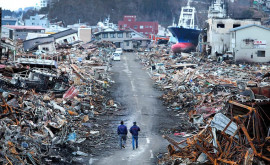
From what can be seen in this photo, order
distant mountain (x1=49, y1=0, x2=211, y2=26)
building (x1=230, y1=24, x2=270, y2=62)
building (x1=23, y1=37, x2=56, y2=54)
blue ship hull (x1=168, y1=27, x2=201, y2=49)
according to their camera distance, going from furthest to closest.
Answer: distant mountain (x1=49, y1=0, x2=211, y2=26)
blue ship hull (x1=168, y1=27, x2=201, y2=49)
building (x1=23, y1=37, x2=56, y2=54)
building (x1=230, y1=24, x2=270, y2=62)

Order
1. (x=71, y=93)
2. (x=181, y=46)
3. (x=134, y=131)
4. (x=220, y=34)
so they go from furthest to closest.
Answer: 1. (x=181, y=46)
2. (x=220, y=34)
3. (x=71, y=93)
4. (x=134, y=131)

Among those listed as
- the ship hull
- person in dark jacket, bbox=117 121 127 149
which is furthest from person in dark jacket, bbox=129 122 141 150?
the ship hull

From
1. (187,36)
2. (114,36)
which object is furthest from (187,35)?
(114,36)

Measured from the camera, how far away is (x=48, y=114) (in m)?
17.4

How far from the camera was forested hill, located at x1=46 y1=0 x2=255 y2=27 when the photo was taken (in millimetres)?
130250

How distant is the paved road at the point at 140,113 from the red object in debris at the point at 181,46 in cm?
1886

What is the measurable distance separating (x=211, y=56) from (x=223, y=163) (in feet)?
137

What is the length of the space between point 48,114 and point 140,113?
6530 millimetres

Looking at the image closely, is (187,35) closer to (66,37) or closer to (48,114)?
(66,37)

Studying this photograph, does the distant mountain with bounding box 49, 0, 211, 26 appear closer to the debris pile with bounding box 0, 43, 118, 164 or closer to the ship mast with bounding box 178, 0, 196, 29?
the ship mast with bounding box 178, 0, 196, 29

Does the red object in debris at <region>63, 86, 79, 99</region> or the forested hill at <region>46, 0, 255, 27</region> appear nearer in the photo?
the red object in debris at <region>63, 86, 79, 99</region>

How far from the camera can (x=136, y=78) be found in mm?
37375

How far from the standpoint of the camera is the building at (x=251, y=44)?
158ft

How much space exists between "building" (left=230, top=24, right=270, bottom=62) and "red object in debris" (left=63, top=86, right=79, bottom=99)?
90.5 feet
